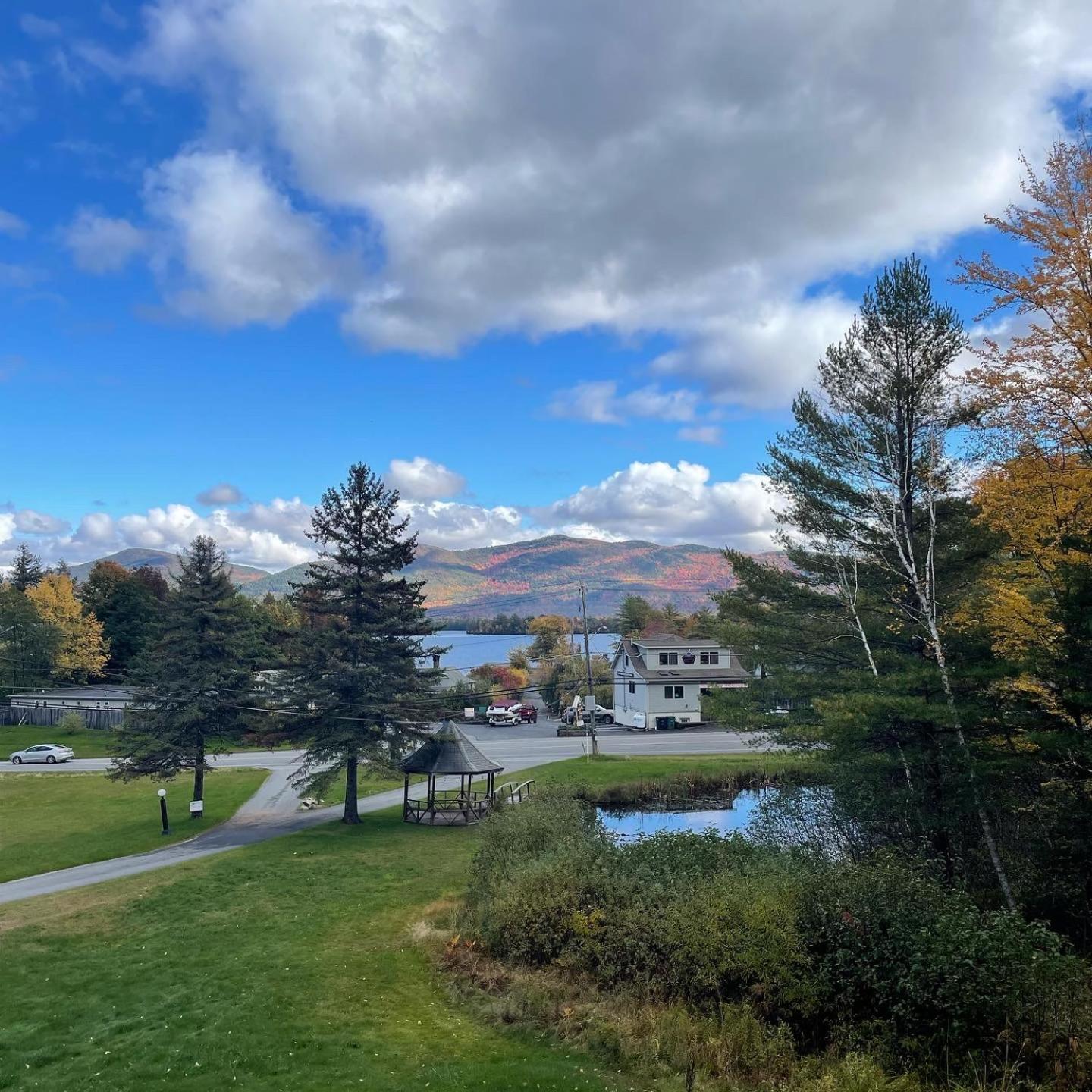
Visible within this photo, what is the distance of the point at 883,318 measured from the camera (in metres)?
17.0

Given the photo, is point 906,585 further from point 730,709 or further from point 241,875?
point 241,875

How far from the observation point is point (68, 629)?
53.4m

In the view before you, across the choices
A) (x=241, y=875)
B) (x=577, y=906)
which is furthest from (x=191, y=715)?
(x=577, y=906)

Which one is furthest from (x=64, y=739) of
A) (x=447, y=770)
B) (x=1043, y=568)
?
(x=1043, y=568)

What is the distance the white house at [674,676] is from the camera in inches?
2036

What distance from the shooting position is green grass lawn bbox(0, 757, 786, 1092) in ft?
31.3

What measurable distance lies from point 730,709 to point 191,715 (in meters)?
19.5

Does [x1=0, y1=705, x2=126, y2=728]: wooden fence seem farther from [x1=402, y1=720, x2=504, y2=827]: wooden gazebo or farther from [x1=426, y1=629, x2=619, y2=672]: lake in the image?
[x1=426, y1=629, x2=619, y2=672]: lake

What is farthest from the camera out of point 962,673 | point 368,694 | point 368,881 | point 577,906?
point 368,694

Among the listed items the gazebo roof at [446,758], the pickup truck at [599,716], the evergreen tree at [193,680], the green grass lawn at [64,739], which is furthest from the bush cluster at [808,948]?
the pickup truck at [599,716]

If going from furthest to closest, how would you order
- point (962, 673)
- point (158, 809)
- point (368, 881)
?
point (158, 809) → point (368, 881) → point (962, 673)

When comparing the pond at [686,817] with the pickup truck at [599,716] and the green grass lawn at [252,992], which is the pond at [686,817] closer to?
the green grass lawn at [252,992]

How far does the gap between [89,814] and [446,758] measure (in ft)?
49.1

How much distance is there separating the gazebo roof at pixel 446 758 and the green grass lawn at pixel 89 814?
8.32 meters
